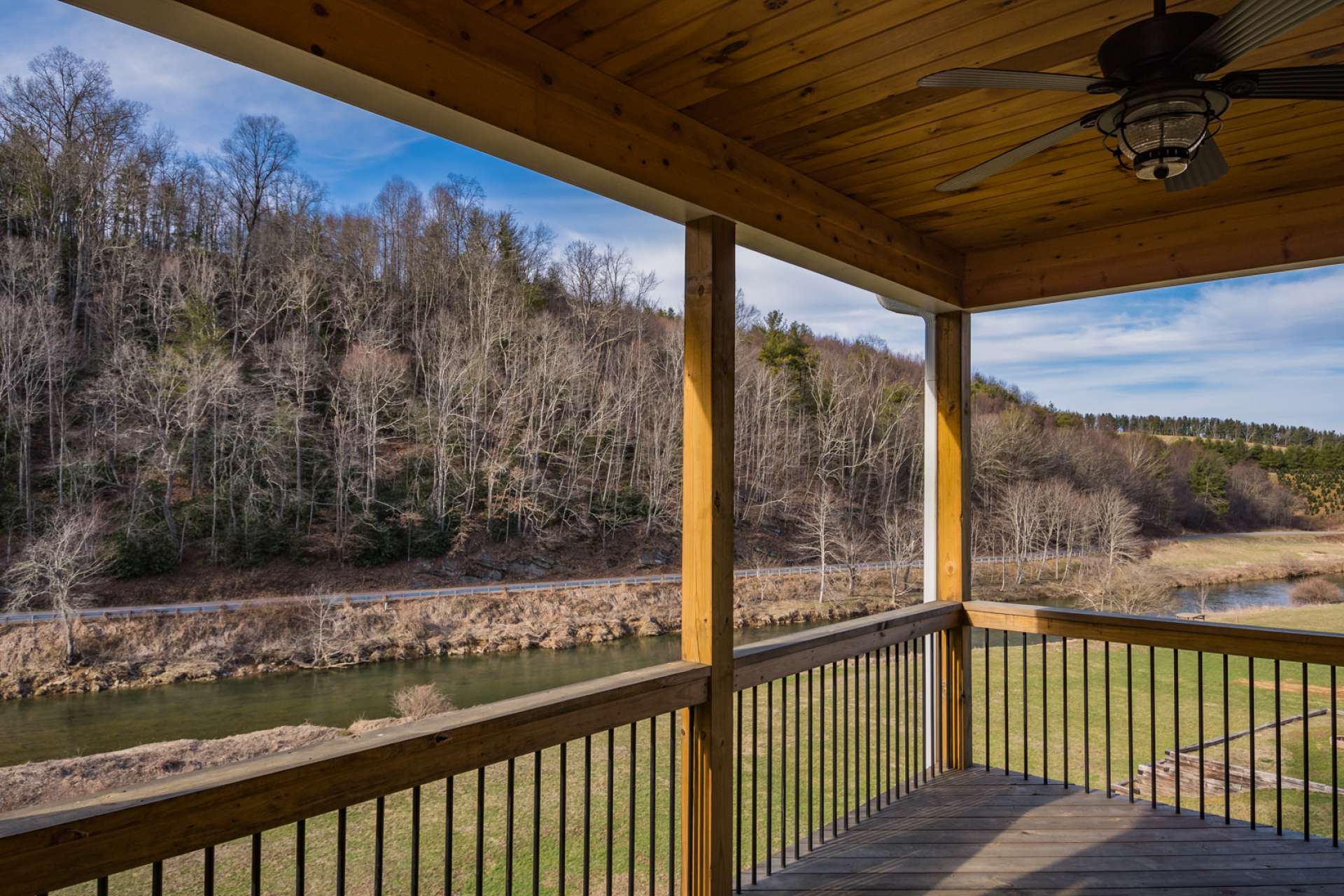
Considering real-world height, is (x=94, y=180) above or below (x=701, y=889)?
above

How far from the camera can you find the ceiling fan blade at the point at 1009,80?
4.72 feet

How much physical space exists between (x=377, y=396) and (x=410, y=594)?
11.0 feet

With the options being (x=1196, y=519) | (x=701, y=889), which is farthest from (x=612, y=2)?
(x=1196, y=519)

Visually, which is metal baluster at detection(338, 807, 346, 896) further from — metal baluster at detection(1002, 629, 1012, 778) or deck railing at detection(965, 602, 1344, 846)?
metal baluster at detection(1002, 629, 1012, 778)

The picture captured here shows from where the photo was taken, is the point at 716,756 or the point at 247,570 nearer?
the point at 716,756

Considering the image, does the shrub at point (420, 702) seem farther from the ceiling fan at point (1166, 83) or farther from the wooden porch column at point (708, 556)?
the ceiling fan at point (1166, 83)

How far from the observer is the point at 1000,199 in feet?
9.66

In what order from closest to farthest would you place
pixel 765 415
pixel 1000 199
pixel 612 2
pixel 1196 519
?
pixel 612 2 < pixel 1000 199 < pixel 1196 519 < pixel 765 415

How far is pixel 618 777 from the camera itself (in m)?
7.97

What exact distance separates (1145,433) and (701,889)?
25.2ft

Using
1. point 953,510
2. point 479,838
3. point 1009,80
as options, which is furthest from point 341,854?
point 953,510

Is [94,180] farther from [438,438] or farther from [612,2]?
[612,2]

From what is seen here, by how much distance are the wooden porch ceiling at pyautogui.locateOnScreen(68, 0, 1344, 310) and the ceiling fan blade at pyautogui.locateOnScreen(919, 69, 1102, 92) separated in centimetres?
32

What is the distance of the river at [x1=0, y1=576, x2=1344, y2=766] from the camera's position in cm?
716
